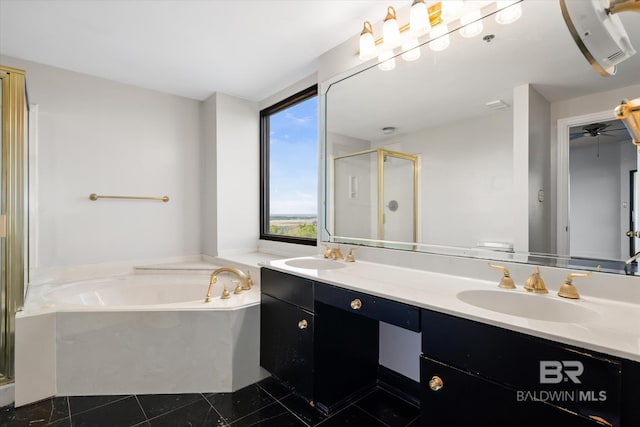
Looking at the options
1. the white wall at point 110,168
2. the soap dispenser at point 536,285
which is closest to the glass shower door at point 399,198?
the soap dispenser at point 536,285

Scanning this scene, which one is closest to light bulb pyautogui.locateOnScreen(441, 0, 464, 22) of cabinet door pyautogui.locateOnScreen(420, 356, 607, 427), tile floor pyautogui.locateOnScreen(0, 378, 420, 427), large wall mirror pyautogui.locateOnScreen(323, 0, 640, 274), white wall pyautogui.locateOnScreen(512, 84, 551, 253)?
large wall mirror pyautogui.locateOnScreen(323, 0, 640, 274)

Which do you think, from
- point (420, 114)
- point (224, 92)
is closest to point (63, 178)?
point (224, 92)

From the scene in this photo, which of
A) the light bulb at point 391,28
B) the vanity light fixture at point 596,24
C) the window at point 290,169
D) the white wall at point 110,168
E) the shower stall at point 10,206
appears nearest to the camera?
the vanity light fixture at point 596,24

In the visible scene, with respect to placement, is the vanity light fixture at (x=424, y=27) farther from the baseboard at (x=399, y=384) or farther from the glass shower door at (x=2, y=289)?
the glass shower door at (x=2, y=289)

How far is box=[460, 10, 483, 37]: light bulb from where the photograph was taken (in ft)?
4.82

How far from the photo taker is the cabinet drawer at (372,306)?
1158 mm

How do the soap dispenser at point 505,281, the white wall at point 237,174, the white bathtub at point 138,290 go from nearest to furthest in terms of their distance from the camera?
the soap dispenser at point 505,281, the white bathtub at point 138,290, the white wall at point 237,174

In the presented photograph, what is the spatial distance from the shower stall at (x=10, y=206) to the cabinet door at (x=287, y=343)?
55.7 inches

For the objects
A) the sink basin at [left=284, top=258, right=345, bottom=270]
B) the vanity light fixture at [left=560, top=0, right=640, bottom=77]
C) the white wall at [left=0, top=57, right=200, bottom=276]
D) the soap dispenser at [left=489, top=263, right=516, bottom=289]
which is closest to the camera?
the vanity light fixture at [left=560, top=0, right=640, bottom=77]

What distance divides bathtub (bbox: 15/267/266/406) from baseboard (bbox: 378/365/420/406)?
0.79 m

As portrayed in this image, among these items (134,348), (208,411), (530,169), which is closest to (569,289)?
(530,169)

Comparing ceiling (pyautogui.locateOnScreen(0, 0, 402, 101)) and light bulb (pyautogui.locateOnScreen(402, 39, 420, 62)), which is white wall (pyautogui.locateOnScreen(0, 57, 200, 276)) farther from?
light bulb (pyautogui.locateOnScreen(402, 39, 420, 62))

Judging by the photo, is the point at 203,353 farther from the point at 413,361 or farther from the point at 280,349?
the point at 413,361

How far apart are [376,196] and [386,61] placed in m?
0.82
